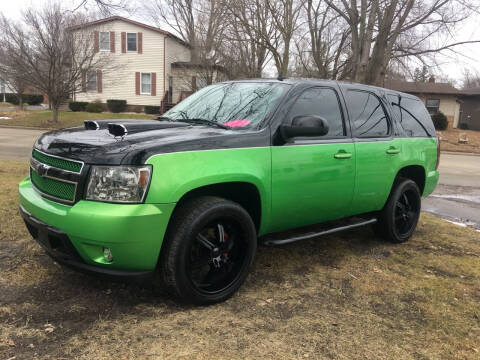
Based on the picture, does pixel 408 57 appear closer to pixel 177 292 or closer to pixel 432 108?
pixel 432 108

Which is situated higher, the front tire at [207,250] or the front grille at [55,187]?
the front grille at [55,187]

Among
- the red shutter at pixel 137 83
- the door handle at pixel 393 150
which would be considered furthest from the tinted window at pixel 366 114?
the red shutter at pixel 137 83

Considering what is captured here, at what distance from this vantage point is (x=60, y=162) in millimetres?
2938

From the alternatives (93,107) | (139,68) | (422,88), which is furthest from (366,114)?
(422,88)

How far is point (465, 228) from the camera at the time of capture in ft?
19.6

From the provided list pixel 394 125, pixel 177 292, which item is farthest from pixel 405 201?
pixel 177 292

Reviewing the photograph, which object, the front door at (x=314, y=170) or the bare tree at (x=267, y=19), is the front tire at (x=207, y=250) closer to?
the front door at (x=314, y=170)

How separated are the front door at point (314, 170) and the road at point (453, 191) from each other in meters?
3.61

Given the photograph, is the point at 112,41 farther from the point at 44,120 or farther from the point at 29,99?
the point at 29,99

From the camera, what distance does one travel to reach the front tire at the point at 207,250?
9.47 ft

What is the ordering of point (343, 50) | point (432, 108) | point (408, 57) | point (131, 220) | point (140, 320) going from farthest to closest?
point (432, 108) < point (343, 50) < point (408, 57) < point (140, 320) < point (131, 220)

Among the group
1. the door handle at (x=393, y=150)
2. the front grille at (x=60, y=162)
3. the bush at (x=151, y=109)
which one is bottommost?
the front grille at (x=60, y=162)

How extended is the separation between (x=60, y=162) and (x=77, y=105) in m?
29.9

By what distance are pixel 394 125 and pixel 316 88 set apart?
131 centimetres
